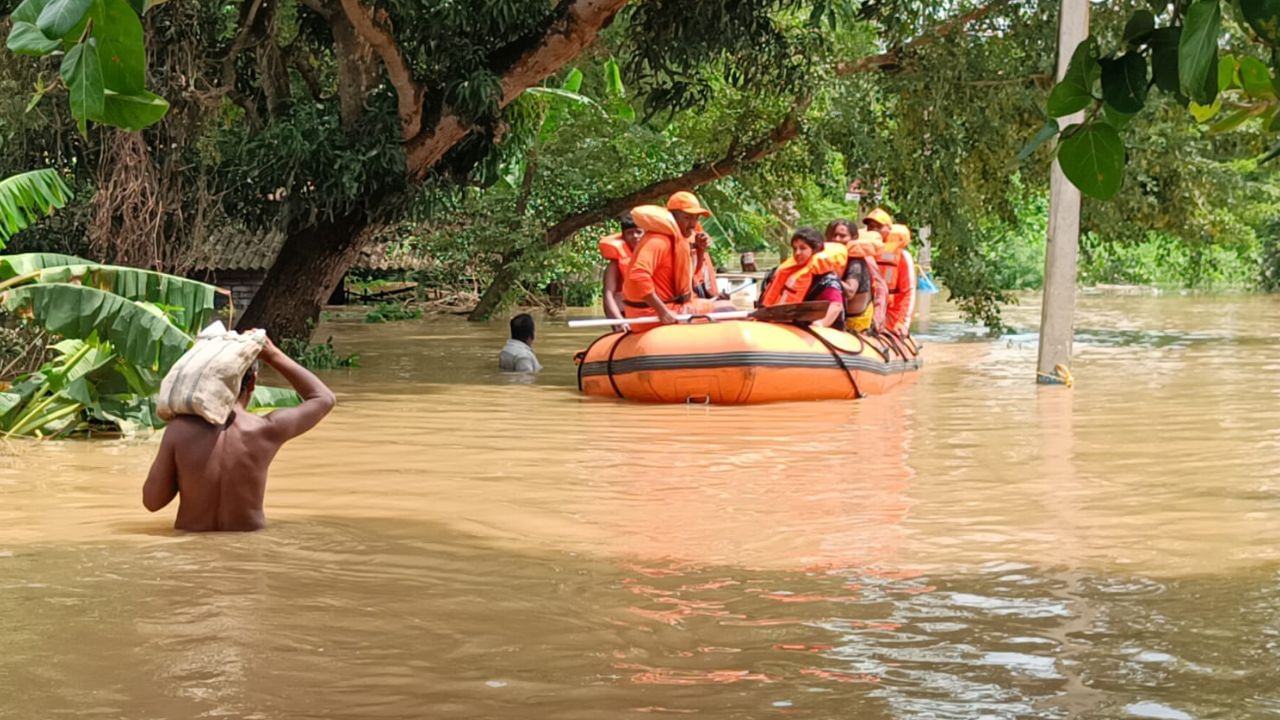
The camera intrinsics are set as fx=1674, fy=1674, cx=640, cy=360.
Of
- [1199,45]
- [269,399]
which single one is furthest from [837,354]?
[1199,45]

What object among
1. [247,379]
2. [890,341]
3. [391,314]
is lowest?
[391,314]

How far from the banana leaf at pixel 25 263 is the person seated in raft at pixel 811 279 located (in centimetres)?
666

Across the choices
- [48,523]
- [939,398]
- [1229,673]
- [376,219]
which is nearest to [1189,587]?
[1229,673]

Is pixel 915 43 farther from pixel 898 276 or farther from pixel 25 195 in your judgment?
pixel 25 195

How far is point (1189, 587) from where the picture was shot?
629cm

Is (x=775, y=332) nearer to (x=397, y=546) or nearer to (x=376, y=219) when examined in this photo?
(x=376, y=219)

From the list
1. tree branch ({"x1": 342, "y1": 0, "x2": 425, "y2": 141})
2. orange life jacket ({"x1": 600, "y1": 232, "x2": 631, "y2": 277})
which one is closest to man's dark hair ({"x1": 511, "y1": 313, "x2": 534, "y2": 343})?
orange life jacket ({"x1": 600, "y1": 232, "x2": 631, "y2": 277})

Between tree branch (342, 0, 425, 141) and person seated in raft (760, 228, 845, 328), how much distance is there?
3726 mm

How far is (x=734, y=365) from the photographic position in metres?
13.9

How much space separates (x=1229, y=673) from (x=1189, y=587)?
4.19ft

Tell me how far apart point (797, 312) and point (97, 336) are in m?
6.70

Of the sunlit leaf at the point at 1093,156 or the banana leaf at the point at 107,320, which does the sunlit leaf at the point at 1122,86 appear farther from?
the banana leaf at the point at 107,320

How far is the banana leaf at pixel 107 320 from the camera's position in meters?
9.77

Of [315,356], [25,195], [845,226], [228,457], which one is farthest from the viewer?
[315,356]
